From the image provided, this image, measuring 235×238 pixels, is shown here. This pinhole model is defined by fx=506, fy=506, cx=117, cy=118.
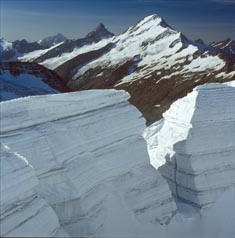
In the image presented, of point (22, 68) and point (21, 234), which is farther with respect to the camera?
point (22, 68)

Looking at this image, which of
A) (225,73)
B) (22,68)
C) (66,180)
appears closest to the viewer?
(66,180)

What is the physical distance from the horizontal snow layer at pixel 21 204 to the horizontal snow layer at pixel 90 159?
4.03 feet

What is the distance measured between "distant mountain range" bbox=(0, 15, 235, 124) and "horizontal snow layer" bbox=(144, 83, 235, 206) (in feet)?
128

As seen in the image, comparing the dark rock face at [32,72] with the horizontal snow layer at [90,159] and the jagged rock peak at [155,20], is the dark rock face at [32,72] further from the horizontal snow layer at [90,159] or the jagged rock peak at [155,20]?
the jagged rock peak at [155,20]

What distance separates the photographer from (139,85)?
98938 millimetres

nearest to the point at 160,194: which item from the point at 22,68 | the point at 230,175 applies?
the point at 230,175

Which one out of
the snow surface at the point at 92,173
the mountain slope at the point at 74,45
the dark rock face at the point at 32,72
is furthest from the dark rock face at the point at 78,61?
the snow surface at the point at 92,173

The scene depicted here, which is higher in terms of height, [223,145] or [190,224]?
[223,145]

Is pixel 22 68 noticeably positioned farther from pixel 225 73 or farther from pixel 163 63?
pixel 163 63

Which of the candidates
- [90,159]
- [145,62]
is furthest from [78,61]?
[90,159]

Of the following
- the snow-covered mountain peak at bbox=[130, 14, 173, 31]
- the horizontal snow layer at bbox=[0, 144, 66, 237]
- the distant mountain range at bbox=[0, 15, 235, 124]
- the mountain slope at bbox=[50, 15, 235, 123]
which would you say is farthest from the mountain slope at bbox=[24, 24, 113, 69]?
the horizontal snow layer at bbox=[0, 144, 66, 237]

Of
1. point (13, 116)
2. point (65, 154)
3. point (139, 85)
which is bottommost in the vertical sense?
point (139, 85)

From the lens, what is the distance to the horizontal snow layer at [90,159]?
14.3 meters

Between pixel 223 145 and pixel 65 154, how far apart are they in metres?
6.90
